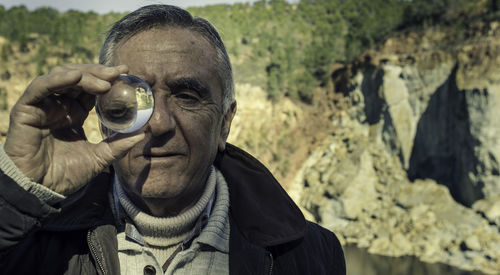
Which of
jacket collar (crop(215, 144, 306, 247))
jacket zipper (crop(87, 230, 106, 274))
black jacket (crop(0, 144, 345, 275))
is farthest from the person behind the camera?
jacket collar (crop(215, 144, 306, 247))

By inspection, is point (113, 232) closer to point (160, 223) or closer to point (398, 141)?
point (160, 223)

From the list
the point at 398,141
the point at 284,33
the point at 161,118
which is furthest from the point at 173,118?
the point at 284,33

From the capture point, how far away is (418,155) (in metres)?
18.3

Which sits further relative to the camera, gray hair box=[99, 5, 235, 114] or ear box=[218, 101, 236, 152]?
ear box=[218, 101, 236, 152]

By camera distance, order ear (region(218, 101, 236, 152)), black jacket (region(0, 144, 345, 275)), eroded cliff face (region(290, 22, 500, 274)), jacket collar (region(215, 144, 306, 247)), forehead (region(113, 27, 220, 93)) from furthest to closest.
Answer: eroded cliff face (region(290, 22, 500, 274)) → ear (region(218, 101, 236, 152)) → jacket collar (region(215, 144, 306, 247)) → forehead (region(113, 27, 220, 93)) → black jacket (region(0, 144, 345, 275))

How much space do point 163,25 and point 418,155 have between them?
18366mm

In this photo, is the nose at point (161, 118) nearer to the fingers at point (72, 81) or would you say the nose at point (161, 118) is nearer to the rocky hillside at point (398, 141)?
the fingers at point (72, 81)

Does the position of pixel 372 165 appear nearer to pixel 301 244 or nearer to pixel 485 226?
pixel 485 226

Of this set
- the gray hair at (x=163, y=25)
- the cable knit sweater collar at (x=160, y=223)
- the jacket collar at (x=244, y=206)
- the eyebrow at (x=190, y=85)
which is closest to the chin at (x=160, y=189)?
the cable knit sweater collar at (x=160, y=223)

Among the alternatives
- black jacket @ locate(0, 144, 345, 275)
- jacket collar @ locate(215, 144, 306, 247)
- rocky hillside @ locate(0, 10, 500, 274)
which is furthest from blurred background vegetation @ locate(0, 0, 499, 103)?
black jacket @ locate(0, 144, 345, 275)

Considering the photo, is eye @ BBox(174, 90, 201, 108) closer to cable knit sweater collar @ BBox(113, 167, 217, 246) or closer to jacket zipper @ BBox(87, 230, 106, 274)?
cable knit sweater collar @ BBox(113, 167, 217, 246)

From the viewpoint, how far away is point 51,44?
2006 cm

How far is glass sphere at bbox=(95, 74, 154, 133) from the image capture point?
129 cm

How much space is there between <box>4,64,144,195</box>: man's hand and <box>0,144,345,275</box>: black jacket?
0.29ft
